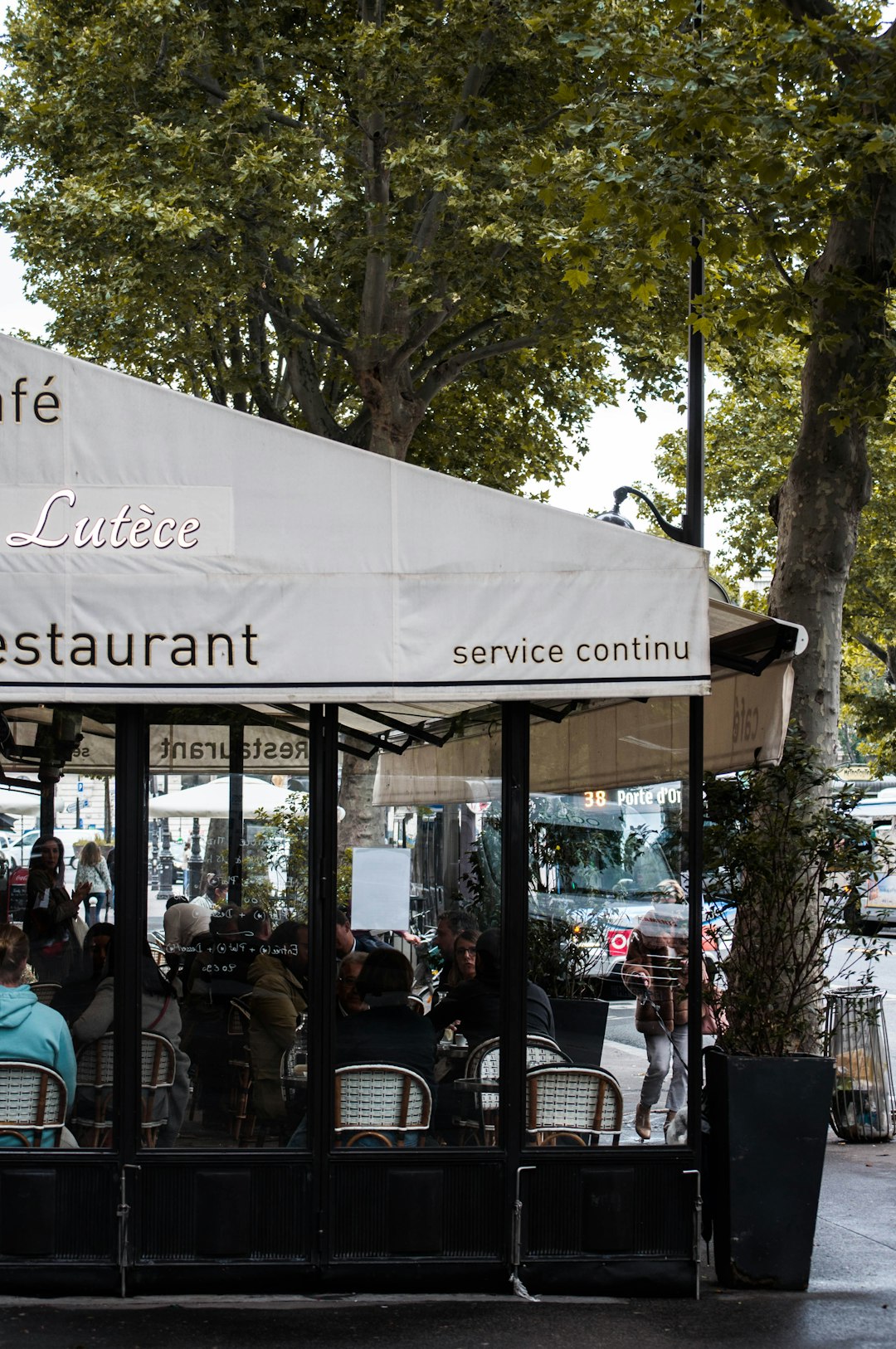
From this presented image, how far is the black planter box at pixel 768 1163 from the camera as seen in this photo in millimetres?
6234

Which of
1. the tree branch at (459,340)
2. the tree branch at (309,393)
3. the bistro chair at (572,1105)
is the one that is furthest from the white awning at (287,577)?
the tree branch at (309,393)

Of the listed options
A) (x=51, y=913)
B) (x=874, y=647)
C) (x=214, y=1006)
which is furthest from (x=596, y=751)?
(x=874, y=647)

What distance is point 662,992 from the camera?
6750 millimetres

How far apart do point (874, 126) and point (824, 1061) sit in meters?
4.92

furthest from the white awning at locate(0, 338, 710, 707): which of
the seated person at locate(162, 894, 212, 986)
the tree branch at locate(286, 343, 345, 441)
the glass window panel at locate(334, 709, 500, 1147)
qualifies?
the tree branch at locate(286, 343, 345, 441)

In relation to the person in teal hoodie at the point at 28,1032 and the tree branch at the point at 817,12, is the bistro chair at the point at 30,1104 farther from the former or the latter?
the tree branch at the point at 817,12

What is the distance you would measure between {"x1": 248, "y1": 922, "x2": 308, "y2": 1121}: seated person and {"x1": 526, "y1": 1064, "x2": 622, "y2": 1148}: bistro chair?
106cm

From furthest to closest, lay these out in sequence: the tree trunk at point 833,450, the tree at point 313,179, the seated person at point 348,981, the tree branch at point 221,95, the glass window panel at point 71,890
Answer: the tree branch at point 221,95, the tree at point 313,179, the tree trunk at point 833,450, the seated person at point 348,981, the glass window panel at point 71,890

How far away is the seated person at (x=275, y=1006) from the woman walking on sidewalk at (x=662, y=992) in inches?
60.6

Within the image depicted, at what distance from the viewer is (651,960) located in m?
6.82

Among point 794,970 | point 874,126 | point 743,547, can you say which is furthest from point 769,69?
point 743,547

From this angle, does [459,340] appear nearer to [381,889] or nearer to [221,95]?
[221,95]

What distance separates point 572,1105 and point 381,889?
1284mm

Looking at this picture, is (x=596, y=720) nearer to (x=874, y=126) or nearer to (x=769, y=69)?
(x=874, y=126)
